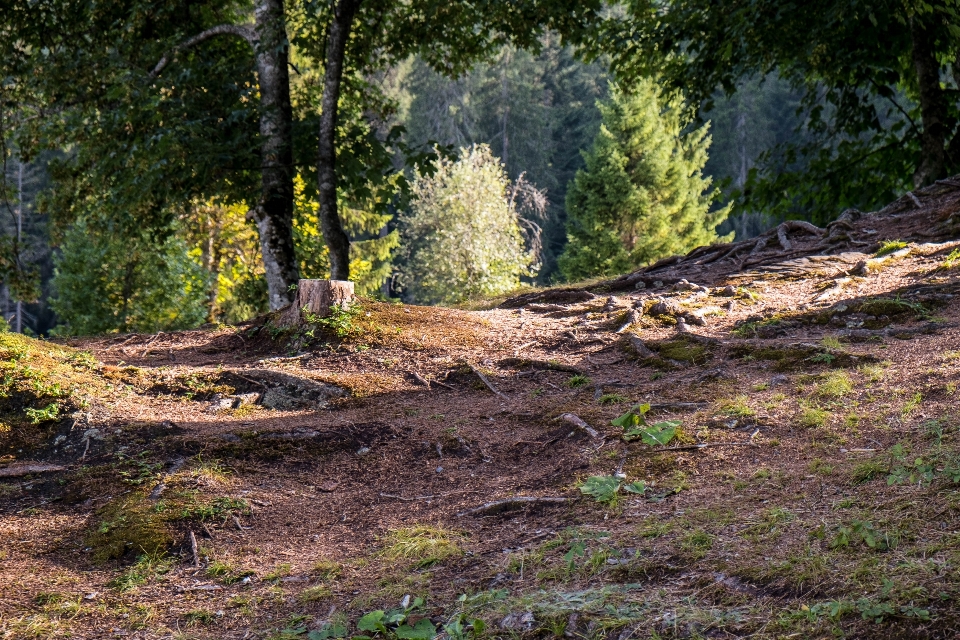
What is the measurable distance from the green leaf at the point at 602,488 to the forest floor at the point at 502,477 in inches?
0.4

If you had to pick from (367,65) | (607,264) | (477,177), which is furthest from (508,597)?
(477,177)

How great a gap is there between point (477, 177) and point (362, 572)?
2902 cm

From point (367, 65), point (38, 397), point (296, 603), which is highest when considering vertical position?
point (367, 65)

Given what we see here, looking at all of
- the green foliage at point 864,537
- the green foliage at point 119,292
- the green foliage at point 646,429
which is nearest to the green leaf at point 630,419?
the green foliage at point 646,429

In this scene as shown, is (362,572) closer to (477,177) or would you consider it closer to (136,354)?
(136,354)

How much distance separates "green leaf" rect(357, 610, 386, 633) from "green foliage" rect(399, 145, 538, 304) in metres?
26.8

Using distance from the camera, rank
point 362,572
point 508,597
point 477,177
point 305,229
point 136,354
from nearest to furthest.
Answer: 1. point 508,597
2. point 362,572
3. point 136,354
4. point 305,229
5. point 477,177

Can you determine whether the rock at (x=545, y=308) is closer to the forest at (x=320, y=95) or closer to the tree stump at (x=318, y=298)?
the forest at (x=320, y=95)

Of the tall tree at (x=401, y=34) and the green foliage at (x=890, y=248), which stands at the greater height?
the tall tree at (x=401, y=34)

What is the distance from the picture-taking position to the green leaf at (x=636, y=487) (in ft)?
11.8

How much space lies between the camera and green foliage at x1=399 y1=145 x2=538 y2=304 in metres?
30.4

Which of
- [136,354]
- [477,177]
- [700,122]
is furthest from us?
[477,177]

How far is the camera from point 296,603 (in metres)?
3.12

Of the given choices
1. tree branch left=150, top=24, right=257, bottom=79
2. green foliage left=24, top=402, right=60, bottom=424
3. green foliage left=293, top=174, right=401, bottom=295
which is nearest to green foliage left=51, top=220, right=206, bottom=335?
green foliage left=293, top=174, right=401, bottom=295
